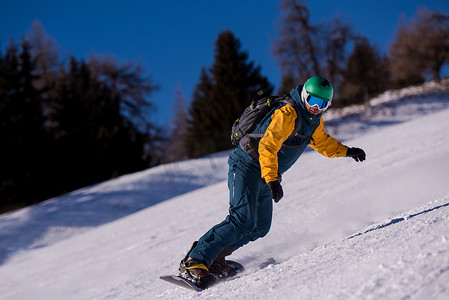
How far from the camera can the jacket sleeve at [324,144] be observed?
3.52 metres

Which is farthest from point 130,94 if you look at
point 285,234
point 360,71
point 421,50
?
point 285,234

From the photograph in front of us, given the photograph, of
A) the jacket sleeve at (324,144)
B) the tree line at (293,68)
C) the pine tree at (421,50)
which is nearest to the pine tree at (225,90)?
the tree line at (293,68)

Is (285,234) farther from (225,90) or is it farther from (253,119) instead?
(225,90)

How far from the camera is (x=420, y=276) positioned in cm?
170

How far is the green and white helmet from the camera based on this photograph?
2982 mm

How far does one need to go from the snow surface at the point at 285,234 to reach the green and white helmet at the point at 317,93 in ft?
3.62

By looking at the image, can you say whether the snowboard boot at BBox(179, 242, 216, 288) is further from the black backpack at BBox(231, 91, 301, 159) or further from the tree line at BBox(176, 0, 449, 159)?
the tree line at BBox(176, 0, 449, 159)

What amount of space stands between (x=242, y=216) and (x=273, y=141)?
2.31 ft

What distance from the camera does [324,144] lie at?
12.0 feet

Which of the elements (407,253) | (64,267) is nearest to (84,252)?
(64,267)

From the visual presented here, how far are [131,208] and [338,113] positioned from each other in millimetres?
17704

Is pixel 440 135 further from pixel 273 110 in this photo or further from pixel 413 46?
pixel 413 46

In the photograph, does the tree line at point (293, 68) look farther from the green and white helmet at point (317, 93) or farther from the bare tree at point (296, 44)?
the green and white helmet at point (317, 93)

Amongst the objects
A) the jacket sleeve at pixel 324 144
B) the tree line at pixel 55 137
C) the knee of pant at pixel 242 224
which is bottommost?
the knee of pant at pixel 242 224
